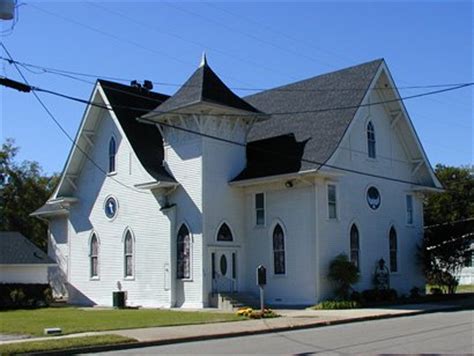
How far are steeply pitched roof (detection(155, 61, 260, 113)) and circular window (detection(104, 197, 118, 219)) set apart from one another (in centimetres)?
630

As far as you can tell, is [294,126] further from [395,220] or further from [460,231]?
[460,231]

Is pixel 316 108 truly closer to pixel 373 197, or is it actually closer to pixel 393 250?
pixel 373 197

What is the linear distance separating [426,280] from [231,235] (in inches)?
457

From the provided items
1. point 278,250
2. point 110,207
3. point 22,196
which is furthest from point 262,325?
point 22,196

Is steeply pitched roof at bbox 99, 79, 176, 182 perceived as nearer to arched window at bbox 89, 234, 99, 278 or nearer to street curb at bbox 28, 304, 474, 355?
arched window at bbox 89, 234, 99, 278

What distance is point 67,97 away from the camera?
19531mm

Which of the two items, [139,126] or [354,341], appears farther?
[139,126]

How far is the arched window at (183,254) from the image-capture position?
104 feet

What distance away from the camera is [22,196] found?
63.9 metres

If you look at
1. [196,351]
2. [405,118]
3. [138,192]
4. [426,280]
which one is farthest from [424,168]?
[196,351]

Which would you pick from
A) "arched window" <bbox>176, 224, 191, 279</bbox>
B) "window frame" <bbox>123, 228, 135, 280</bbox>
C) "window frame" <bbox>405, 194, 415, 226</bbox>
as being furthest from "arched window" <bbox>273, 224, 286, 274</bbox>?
"window frame" <bbox>405, 194, 415, 226</bbox>

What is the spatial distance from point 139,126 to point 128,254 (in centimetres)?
647

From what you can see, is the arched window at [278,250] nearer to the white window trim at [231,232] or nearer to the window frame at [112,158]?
the white window trim at [231,232]

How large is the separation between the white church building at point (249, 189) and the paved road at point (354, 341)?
10.3 metres
